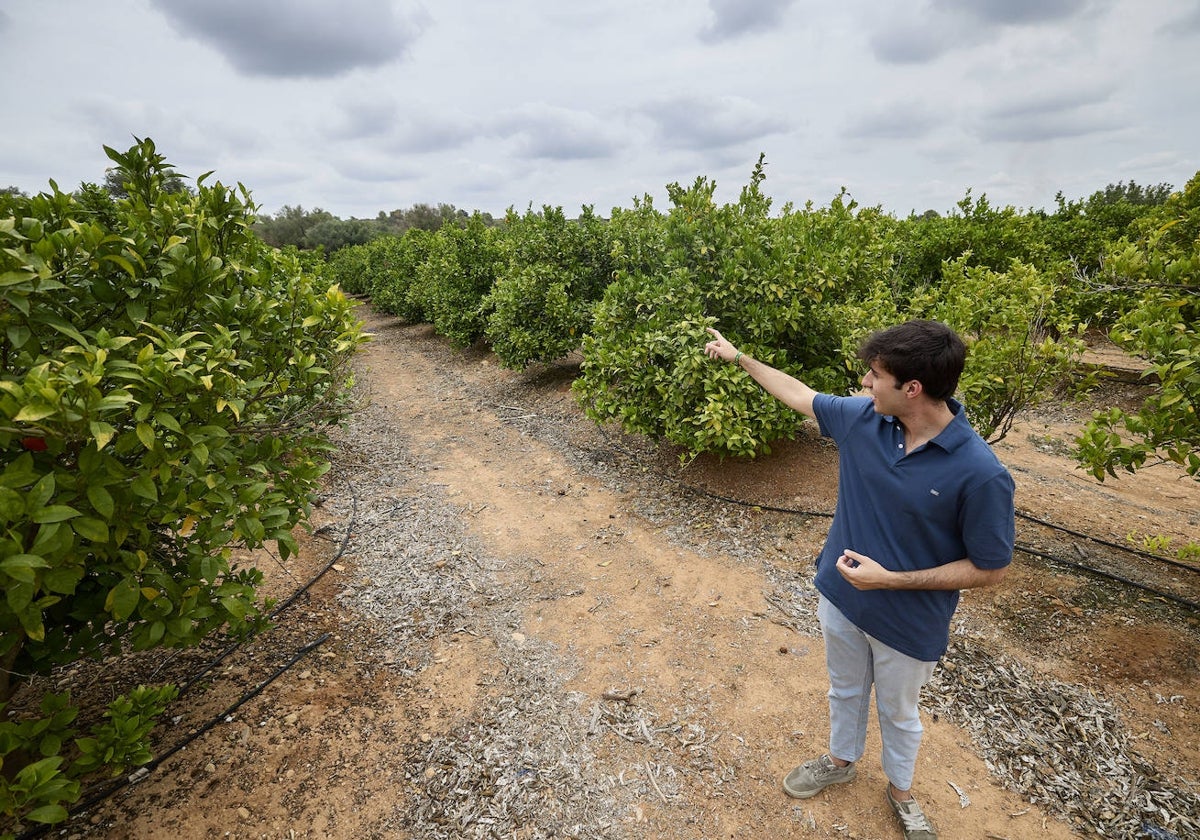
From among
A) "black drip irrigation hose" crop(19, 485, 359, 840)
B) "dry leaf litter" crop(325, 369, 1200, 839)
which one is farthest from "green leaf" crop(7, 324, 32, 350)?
"dry leaf litter" crop(325, 369, 1200, 839)

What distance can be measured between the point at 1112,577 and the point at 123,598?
711 cm

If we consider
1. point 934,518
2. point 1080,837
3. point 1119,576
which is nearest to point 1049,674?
point 1080,837

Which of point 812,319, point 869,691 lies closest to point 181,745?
point 869,691

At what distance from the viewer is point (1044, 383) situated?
547 centimetres

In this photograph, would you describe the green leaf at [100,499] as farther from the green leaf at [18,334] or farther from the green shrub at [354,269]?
the green shrub at [354,269]

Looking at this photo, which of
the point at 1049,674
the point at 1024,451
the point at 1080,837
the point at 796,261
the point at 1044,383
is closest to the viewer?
the point at 1080,837

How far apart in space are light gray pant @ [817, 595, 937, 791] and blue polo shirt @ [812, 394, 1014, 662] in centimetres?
12

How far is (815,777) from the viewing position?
123 inches

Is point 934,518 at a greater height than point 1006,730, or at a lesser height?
greater

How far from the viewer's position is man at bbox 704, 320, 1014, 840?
2.20 meters

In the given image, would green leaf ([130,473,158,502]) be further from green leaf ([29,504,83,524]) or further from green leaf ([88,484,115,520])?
green leaf ([29,504,83,524])

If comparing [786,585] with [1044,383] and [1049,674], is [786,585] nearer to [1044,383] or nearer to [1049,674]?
[1049,674]

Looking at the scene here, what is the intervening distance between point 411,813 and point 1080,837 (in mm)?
3627

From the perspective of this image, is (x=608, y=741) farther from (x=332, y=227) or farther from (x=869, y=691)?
(x=332, y=227)
